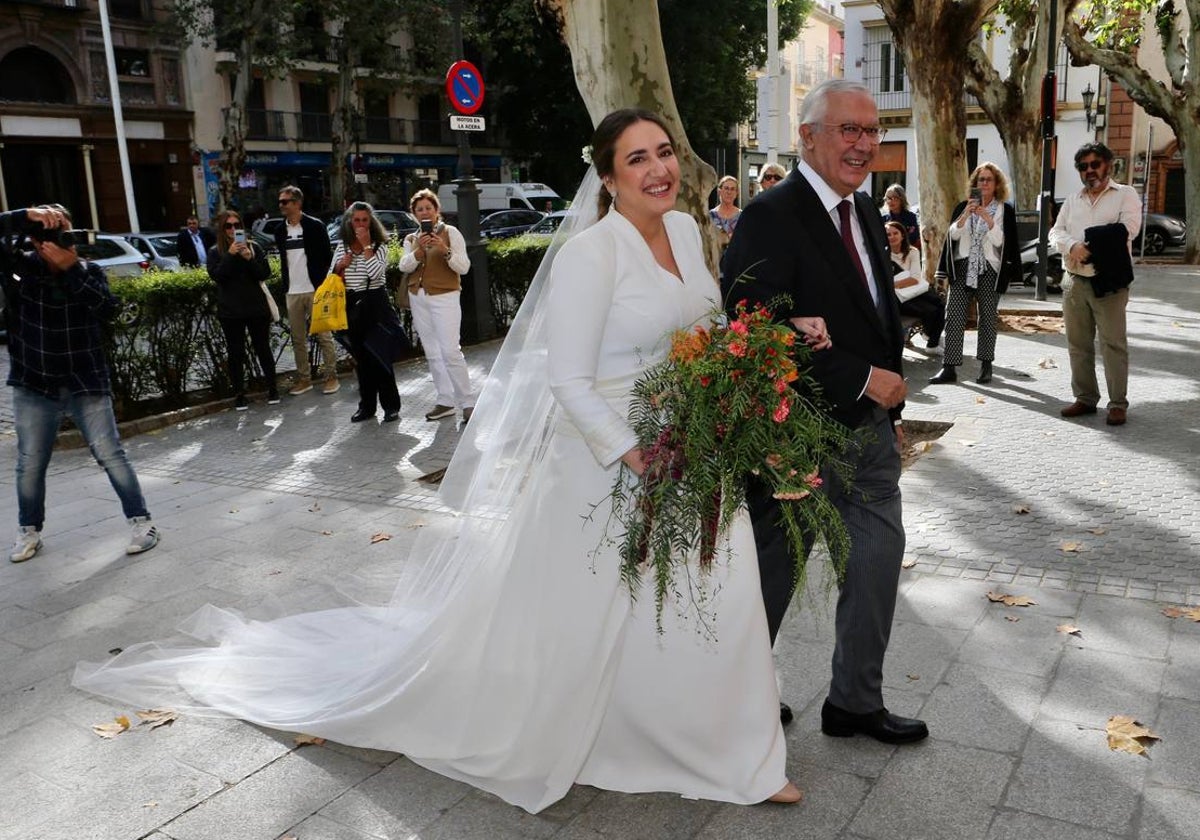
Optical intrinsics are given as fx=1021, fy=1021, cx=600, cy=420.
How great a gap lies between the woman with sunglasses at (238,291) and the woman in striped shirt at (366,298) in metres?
1.04

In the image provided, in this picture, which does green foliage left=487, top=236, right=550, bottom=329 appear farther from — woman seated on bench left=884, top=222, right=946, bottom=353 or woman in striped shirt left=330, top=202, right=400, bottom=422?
woman seated on bench left=884, top=222, right=946, bottom=353

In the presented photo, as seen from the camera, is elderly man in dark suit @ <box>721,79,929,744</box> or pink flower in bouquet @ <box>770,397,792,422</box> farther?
elderly man in dark suit @ <box>721,79,929,744</box>

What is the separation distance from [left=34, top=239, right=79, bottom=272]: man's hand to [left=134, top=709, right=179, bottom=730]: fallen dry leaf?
113 inches

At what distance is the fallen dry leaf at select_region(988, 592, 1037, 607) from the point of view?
464cm

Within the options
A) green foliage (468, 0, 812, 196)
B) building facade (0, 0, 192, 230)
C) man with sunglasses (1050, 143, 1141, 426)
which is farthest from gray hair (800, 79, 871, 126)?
building facade (0, 0, 192, 230)

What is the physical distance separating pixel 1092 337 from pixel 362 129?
3874 centimetres

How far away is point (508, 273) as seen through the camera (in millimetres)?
14141

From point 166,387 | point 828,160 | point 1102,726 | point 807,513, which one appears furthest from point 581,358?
point 166,387

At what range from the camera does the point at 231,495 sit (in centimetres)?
736

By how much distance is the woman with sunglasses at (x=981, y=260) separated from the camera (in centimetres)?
944

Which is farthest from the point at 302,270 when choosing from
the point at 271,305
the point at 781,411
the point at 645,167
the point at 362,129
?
the point at 362,129

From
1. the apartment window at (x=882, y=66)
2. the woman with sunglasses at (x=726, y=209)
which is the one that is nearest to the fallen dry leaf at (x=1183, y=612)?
the woman with sunglasses at (x=726, y=209)

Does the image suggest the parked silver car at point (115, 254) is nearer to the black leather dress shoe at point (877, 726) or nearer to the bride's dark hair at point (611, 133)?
the bride's dark hair at point (611, 133)

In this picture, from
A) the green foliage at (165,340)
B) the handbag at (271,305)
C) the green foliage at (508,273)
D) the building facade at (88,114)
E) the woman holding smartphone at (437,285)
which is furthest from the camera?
the building facade at (88,114)
